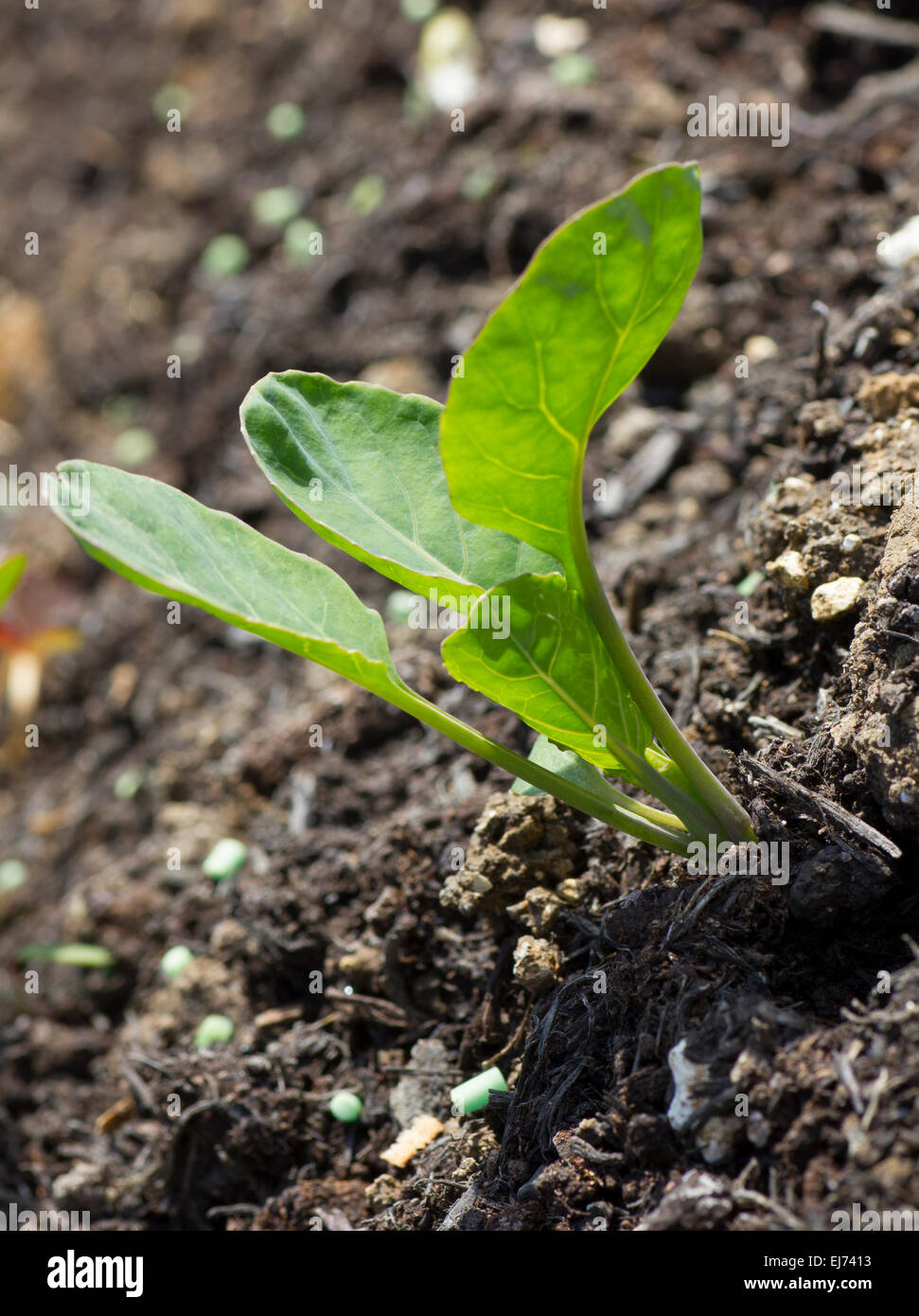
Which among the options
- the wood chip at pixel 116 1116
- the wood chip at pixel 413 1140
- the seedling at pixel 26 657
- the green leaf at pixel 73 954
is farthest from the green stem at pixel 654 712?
the seedling at pixel 26 657

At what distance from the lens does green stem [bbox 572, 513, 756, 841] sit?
3.26 feet

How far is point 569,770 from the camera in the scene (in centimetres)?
109

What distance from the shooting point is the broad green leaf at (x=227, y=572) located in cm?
90

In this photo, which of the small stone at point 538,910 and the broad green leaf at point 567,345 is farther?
the small stone at point 538,910

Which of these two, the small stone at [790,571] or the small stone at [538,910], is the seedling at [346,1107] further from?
the small stone at [790,571]

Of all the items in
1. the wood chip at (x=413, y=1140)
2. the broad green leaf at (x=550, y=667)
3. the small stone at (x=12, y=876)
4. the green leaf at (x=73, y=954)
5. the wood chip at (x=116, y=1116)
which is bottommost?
the wood chip at (x=116, y=1116)

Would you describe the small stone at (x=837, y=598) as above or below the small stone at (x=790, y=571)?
below

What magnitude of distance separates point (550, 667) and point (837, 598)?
429mm

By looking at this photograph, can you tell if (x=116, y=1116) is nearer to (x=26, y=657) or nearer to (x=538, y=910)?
(x=538, y=910)

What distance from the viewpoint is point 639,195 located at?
82 cm

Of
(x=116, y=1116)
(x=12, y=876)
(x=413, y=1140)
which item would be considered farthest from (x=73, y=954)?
(x=413, y=1140)

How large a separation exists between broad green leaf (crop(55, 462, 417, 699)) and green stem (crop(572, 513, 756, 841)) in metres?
0.21

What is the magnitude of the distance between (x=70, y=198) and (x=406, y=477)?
275cm
